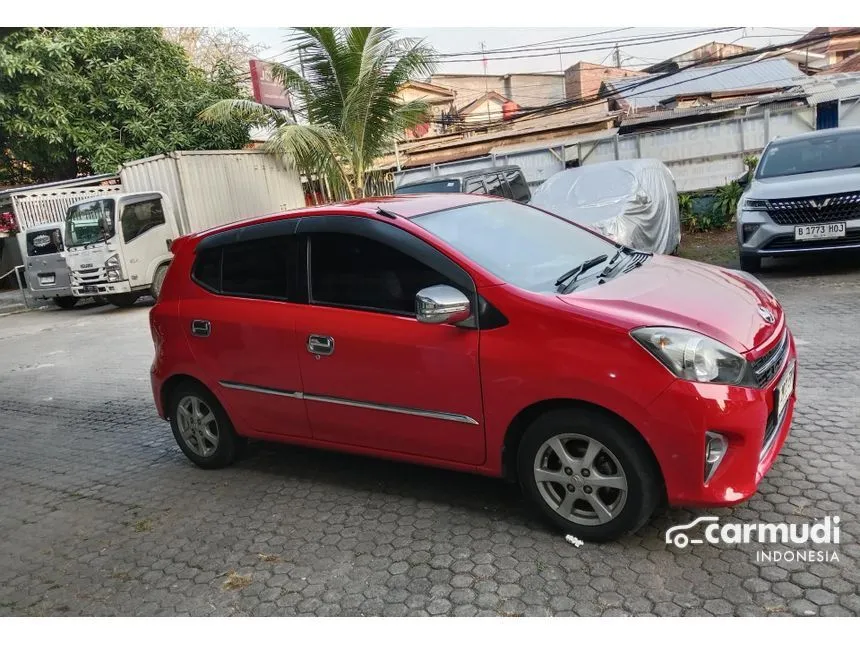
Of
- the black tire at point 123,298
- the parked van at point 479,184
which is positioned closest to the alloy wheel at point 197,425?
the parked van at point 479,184

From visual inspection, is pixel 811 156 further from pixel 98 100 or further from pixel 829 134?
pixel 98 100

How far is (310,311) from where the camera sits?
366 centimetres

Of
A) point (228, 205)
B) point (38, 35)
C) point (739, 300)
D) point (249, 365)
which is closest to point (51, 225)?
point (228, 205)

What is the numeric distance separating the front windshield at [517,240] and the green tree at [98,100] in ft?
52.3

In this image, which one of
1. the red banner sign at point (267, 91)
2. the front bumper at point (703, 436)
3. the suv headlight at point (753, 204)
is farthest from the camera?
the red banner sign at point (267, 91)

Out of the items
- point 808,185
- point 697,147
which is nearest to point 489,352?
point 808,185

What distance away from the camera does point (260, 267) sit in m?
3.96

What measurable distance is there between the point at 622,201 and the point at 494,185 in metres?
4.01

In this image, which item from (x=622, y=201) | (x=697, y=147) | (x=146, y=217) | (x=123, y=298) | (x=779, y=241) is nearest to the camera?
(x=779, y=241)

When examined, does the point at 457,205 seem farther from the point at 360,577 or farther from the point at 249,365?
the point at 360,577

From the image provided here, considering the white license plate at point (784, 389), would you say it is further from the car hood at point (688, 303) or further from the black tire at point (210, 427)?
the black tire at point (210, 427)

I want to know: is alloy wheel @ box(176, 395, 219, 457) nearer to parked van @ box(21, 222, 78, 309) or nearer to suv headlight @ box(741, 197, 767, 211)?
suv headlight @ box(741, 197, 767, 211)

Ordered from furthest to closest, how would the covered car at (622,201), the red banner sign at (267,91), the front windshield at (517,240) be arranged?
1. the red banner sign at (267,91)
2. the covered car at (622,201)
3. the front windshield at (517,240)

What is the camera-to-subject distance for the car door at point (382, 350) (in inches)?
126
